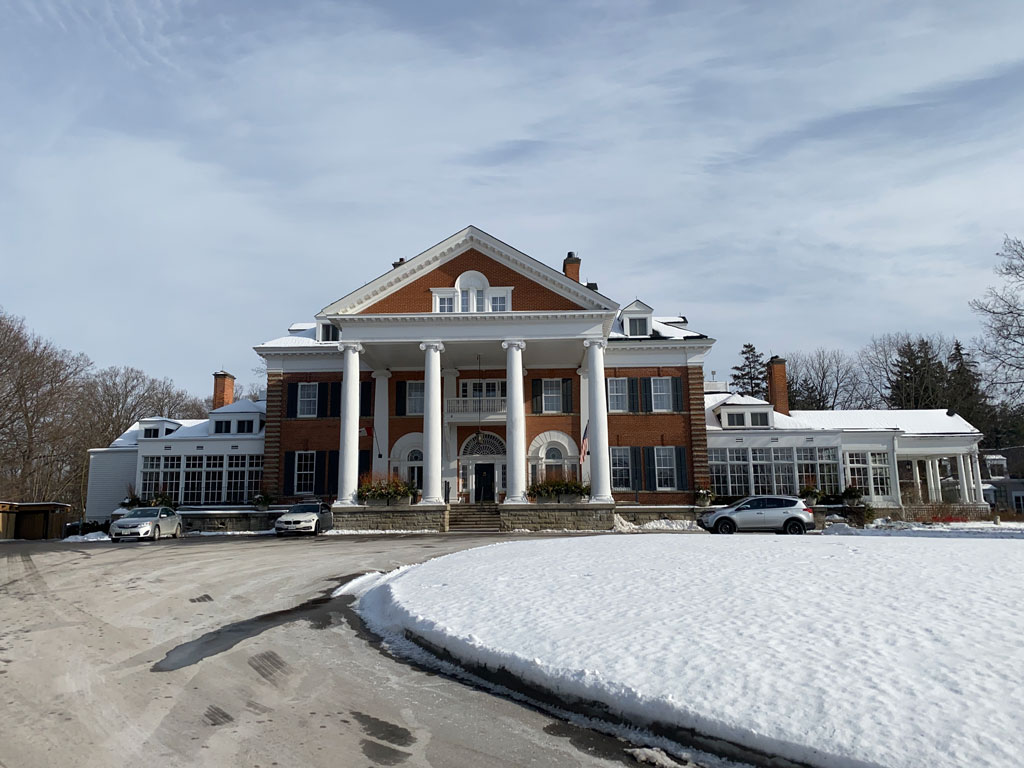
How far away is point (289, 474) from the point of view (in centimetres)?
3631

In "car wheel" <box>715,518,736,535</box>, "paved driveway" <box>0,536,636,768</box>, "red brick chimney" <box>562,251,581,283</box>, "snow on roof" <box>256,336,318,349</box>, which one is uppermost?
"red brick chimney" <box>562,251,581,283</box>

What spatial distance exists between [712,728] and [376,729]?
2.43 meters

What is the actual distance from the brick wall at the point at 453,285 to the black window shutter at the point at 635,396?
624 cm

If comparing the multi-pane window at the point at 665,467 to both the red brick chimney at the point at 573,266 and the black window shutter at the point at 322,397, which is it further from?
the black window shutter at the point at 322,397

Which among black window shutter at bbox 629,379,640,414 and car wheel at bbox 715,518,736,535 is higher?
black window shutter at bbox 629,379,640,414

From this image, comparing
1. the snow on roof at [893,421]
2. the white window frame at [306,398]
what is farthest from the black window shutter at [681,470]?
the white window frame at [306,398]

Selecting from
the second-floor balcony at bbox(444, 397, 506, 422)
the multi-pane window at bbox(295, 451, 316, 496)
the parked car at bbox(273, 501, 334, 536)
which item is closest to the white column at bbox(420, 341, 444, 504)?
the second-floor balcony at bbox(444, 397, 506, 422)

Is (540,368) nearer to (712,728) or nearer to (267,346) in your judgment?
(267,346)

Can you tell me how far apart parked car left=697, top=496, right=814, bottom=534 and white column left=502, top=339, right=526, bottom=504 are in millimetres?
8245

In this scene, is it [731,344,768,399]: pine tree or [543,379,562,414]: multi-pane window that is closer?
[543,379,562,414]: multi-pane window

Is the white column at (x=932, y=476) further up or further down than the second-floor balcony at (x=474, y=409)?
further down

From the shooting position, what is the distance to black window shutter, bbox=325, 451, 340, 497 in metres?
36.0

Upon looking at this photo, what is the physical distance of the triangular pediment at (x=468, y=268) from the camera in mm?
32062

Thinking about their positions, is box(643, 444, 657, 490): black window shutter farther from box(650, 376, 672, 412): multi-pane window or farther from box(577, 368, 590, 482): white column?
box(577, 368, 590, 482): white column
